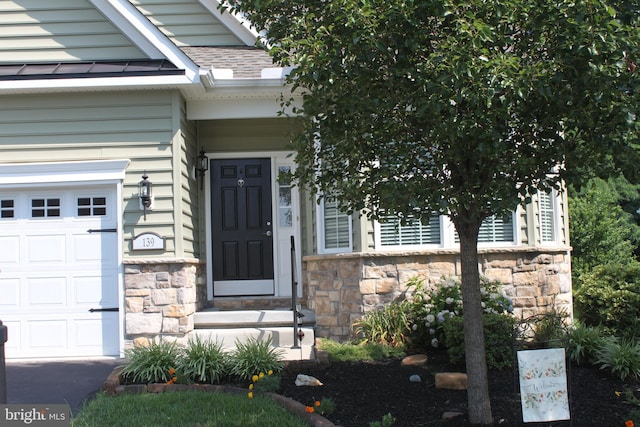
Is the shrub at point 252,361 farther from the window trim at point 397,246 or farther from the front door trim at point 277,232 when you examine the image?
the front door trim at point 277,232

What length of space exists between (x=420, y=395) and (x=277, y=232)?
422 cm

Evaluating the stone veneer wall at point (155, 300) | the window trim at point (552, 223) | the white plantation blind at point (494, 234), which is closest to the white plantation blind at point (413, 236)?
the white plantation blind at point (494, 234)

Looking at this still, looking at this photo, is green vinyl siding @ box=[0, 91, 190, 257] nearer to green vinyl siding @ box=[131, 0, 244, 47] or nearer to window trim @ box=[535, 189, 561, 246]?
green vinyl siding @ box=[131, 0, 244, 47]

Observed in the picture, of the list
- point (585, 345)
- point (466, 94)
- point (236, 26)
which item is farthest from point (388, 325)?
point (236, 26)

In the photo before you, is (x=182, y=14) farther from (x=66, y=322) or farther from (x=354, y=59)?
(x=354, y=59)

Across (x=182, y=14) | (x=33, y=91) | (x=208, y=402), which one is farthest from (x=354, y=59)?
(x=182, y=14)

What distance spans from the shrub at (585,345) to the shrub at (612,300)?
722 mm

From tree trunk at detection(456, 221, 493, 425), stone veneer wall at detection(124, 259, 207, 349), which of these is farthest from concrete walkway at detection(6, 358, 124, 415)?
tree trunk at detection(456, 221, 493, 425)

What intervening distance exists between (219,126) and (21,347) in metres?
3.98

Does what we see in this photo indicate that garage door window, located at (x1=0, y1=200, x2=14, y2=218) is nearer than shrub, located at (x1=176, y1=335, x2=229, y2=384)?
No

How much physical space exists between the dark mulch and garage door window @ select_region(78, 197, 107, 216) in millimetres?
3433

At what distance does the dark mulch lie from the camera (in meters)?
4.81

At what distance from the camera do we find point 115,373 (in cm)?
605

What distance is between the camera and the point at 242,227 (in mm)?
9242
